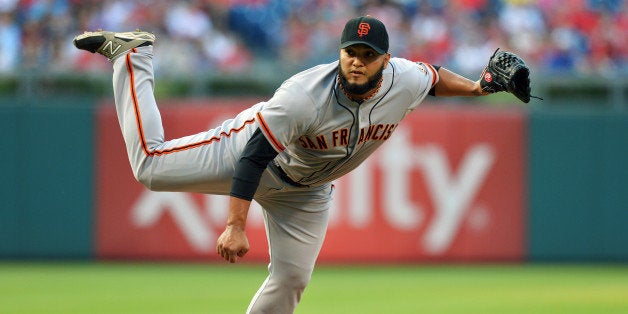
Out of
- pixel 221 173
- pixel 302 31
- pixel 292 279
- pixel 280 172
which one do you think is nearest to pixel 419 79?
pixel 280 172

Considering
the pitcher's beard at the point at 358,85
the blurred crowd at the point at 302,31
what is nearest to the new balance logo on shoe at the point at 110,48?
the pitcher's beard at the point at 358,85

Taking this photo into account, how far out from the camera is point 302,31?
13.3m

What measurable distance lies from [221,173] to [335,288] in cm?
421

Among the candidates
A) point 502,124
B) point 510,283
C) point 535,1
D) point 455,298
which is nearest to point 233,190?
point 455,298

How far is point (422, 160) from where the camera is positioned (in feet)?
39.8

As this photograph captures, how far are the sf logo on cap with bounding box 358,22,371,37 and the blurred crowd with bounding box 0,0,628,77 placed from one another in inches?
255

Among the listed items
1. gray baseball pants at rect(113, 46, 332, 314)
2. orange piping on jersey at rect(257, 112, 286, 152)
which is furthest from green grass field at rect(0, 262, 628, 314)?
orange piping on jersey at rect(257, 112, 286, 152)

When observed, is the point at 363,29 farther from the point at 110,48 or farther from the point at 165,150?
the point at 110,48

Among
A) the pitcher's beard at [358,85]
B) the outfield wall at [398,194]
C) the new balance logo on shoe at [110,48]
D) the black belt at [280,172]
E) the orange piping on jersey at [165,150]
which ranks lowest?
the outfield wall at [398,194]

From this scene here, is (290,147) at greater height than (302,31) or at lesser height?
lesser

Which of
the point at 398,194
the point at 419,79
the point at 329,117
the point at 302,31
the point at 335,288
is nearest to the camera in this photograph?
the point at 329,117

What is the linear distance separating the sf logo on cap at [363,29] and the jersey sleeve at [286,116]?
442mm

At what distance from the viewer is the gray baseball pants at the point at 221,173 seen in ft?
19.9

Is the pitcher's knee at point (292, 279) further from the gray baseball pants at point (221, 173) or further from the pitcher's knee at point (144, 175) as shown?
the pitcher's knee at point (144, 175)
